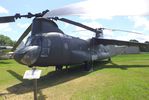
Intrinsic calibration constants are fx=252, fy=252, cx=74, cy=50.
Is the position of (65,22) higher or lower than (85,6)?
higher

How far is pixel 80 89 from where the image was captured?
1380cm

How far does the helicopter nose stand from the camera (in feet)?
52.0

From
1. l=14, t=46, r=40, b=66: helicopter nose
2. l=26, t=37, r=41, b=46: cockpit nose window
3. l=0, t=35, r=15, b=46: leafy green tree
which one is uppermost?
l=0, t=35, r=15, b=46: leafy green tree

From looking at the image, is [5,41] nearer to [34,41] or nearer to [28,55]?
[34,41]

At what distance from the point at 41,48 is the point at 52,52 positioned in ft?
4.08

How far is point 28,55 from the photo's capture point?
52.2 ft

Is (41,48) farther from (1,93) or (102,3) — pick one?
(102,3)

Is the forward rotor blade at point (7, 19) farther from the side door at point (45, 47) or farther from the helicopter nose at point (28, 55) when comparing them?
the helicopter nose at point (28, 55)

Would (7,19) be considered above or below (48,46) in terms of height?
above

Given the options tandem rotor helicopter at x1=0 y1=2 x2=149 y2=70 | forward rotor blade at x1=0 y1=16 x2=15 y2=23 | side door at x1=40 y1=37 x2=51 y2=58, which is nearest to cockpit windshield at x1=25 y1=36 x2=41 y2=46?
tandem rotor helicopter at x1=0 y1=2 x2=149 y2=70

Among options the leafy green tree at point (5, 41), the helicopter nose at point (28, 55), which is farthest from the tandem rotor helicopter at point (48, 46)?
the leafy green tree at point (5, 41)

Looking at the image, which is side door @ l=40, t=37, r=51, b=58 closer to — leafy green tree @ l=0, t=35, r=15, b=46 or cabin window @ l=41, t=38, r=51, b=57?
cabin window @ l=41, t=38, r=51, b=57

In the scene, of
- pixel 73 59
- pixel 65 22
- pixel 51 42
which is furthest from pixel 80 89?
pixel 65 22

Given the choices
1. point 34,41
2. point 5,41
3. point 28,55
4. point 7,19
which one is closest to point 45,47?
point 34,41
